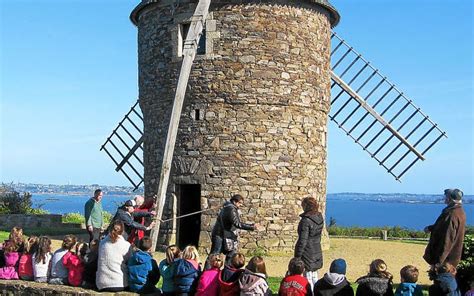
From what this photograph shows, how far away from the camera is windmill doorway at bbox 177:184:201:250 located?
15.5 metres

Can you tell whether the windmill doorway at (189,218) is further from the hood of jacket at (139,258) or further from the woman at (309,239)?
the hood of jacket at (139,258)

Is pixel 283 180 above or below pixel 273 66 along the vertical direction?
below

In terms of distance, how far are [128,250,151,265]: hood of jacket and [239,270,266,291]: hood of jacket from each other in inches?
58.1

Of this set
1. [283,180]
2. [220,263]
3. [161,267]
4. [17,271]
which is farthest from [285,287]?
[283,180]

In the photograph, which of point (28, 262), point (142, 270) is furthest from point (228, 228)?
point (28, 262)

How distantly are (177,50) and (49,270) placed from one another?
7754mm

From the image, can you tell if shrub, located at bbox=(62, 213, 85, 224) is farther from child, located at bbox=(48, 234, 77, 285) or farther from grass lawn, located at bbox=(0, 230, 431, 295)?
child, located at bbox=(48, 234, 77, 285)

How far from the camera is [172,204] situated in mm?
15055

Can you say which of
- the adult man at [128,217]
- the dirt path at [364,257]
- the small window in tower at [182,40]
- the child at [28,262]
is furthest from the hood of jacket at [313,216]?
the small window in tower at [182,40]

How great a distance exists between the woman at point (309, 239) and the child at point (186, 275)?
1485mm

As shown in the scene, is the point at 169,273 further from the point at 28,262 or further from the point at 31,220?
the point at 31,220

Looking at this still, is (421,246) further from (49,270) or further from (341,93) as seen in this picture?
(49,270)

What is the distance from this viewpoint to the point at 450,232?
26.0 ft

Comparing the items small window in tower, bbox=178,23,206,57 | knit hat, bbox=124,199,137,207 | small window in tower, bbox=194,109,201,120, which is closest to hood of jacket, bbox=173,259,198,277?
knit hat, bbox=124,199,137,207
